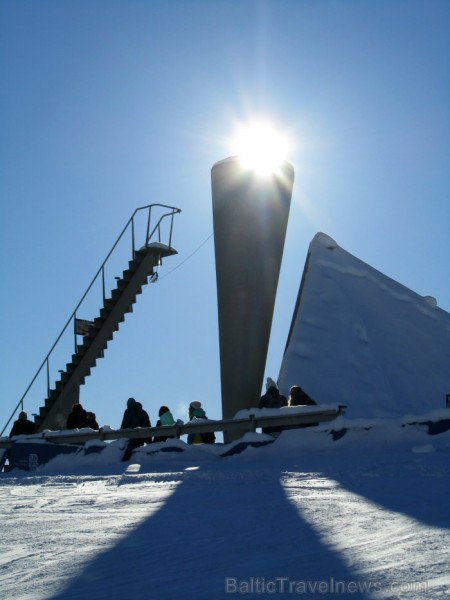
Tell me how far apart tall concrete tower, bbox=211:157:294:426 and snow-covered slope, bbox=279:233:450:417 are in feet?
2.45

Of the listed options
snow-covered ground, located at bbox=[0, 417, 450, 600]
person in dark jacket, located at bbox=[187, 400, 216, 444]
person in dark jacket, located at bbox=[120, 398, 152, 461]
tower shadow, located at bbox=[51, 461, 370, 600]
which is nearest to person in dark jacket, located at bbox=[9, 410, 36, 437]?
person in dark jacket, located at bbox=[120, 398, 152, 461]

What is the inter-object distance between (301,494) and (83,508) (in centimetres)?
173

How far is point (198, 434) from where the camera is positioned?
12047 millimetres

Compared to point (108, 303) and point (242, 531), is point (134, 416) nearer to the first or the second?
point (108, 303)

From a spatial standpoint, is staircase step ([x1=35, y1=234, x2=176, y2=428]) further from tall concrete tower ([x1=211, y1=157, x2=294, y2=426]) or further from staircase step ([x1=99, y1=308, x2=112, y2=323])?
tall concrete tower ([x1=211, y1=157, x2=294, y2=426])

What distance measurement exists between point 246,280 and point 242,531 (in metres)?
9.31

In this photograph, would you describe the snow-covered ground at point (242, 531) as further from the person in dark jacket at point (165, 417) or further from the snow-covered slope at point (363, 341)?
the snow-covered slope at point (363, 341)

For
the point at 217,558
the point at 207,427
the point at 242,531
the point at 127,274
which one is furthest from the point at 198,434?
the point at 127,274

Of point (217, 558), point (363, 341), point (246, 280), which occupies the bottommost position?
point (217, 558)

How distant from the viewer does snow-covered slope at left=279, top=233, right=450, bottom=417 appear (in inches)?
584

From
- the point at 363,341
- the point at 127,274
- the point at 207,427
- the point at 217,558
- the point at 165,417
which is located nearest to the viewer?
the point at 217,558

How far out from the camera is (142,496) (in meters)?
7.16

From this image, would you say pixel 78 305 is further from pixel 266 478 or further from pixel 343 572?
pixel 343 572

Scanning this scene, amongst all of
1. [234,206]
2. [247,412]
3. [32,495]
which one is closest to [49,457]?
[247,412]
